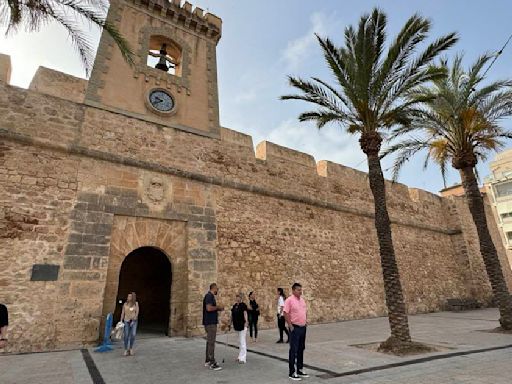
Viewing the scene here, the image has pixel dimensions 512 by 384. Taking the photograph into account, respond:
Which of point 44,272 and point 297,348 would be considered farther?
point 44,272

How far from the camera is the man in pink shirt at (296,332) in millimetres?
4258

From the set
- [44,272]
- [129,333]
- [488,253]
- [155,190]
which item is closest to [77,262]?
[44,272]

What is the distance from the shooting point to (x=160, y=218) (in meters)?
8.61

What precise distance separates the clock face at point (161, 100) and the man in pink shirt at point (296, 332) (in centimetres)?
755

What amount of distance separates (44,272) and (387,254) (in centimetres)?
767

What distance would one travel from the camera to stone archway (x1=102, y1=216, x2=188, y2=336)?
25.1 ft

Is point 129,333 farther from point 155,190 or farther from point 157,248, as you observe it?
point 155,190

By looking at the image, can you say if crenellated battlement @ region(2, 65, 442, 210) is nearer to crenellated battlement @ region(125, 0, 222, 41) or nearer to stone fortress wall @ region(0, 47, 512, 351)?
stone fortress wall @ region(0, 47, 512, 351)

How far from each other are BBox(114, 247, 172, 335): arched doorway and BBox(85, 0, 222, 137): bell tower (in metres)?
4.94

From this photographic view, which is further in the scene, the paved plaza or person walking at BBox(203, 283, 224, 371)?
person walking at BBox(203, 283, 224, 371)

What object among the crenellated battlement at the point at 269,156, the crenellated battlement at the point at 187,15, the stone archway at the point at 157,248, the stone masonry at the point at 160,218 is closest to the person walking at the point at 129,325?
the stone masonry at the point at 160,218

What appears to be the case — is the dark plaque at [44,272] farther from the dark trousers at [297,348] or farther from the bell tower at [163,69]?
the dark trousers at [297,348]


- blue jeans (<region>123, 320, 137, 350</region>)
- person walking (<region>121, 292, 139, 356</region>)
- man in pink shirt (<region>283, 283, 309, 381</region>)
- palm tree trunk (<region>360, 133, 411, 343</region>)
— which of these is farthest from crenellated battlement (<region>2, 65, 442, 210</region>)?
man in pink shirt (<region>283, 283, 309, 381</region>)

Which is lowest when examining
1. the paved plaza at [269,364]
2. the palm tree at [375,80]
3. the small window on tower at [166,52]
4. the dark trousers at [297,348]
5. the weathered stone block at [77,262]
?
the paved plaza at [269,364]
